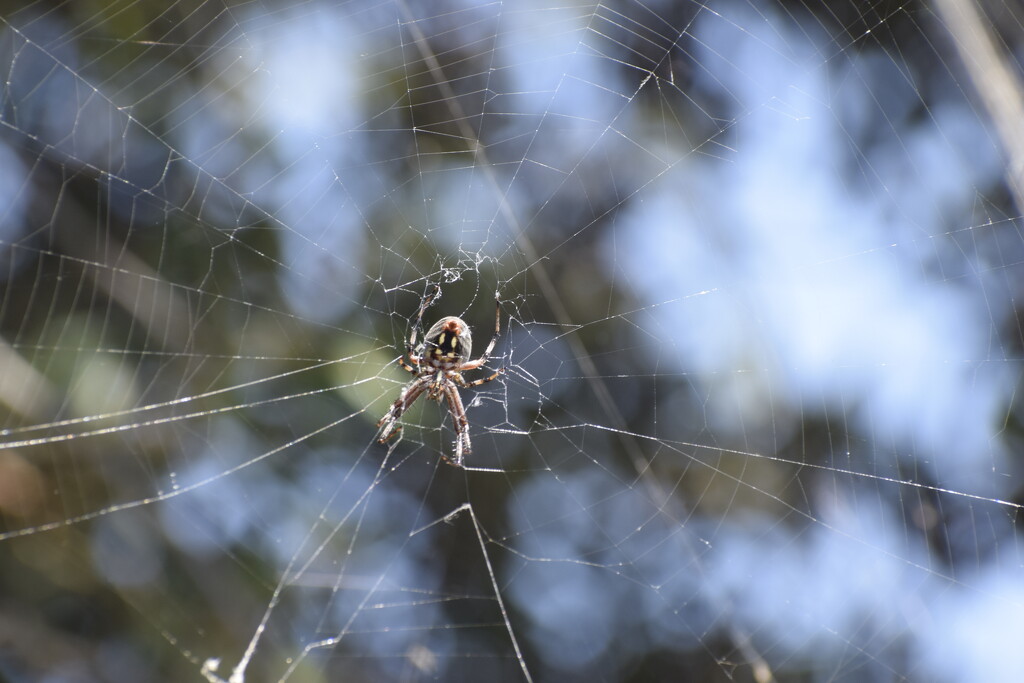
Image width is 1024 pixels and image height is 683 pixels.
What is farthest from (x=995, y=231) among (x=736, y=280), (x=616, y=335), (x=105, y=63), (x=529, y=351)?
(x=105, y=63)

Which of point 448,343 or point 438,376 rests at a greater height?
point 448,343

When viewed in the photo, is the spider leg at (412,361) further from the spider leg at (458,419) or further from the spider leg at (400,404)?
the spider leg at (458,419)

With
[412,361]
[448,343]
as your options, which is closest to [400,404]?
[412,361]

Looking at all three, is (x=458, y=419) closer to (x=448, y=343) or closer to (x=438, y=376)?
(x=438, y=376)

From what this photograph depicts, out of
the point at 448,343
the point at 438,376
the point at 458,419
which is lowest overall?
the point at 458,419

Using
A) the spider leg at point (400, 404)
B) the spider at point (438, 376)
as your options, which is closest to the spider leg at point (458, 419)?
the spider at point (438, 376)

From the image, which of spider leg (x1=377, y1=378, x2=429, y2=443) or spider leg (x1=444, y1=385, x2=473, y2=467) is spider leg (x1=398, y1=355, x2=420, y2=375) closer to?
spider leg (x1=377, y1=378, x2=429, y2=443)
